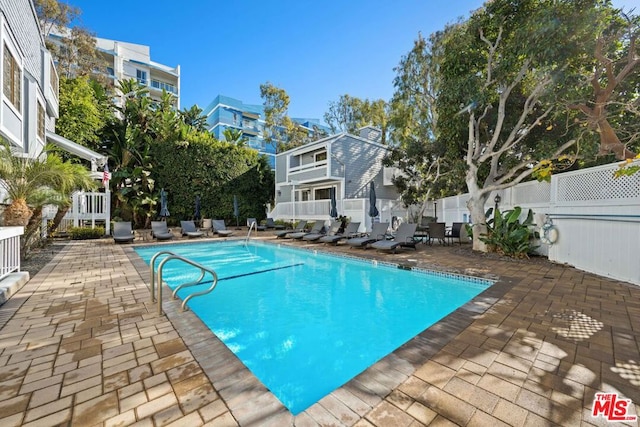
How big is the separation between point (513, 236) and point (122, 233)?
49.8ft

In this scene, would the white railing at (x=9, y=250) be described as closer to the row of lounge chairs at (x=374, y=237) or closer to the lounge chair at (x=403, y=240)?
the row of lounge chairs at (x=374, y=237)

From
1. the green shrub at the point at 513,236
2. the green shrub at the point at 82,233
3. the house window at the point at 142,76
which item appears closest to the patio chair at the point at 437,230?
the green shrub at the point at 513,236

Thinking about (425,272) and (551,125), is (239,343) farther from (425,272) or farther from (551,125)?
(551,125)

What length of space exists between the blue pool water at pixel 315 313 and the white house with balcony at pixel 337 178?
360 inches

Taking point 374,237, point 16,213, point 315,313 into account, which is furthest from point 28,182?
point 374,237

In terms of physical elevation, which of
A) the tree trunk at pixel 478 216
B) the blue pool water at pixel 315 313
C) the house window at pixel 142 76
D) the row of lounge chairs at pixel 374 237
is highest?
the house window at pixel 142 76

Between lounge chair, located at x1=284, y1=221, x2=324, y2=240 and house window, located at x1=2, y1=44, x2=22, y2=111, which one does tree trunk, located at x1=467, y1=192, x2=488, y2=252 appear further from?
house window, located at x1=2, y1=44, x2=22, y2=111

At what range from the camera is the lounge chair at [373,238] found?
10.9 m

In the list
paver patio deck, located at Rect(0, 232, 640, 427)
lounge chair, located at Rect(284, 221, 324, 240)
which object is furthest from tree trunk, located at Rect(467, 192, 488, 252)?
lounge chair, located at Rect(284, 221, 324, 240)

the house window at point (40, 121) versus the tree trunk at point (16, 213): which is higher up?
the house window at point (40, 121)

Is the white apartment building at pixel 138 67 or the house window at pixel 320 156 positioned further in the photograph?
the white apartment building at pixel 138 67

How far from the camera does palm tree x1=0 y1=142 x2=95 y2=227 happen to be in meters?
6.19

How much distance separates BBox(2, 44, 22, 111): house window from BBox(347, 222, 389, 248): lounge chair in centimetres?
1099

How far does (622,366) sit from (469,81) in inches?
333
